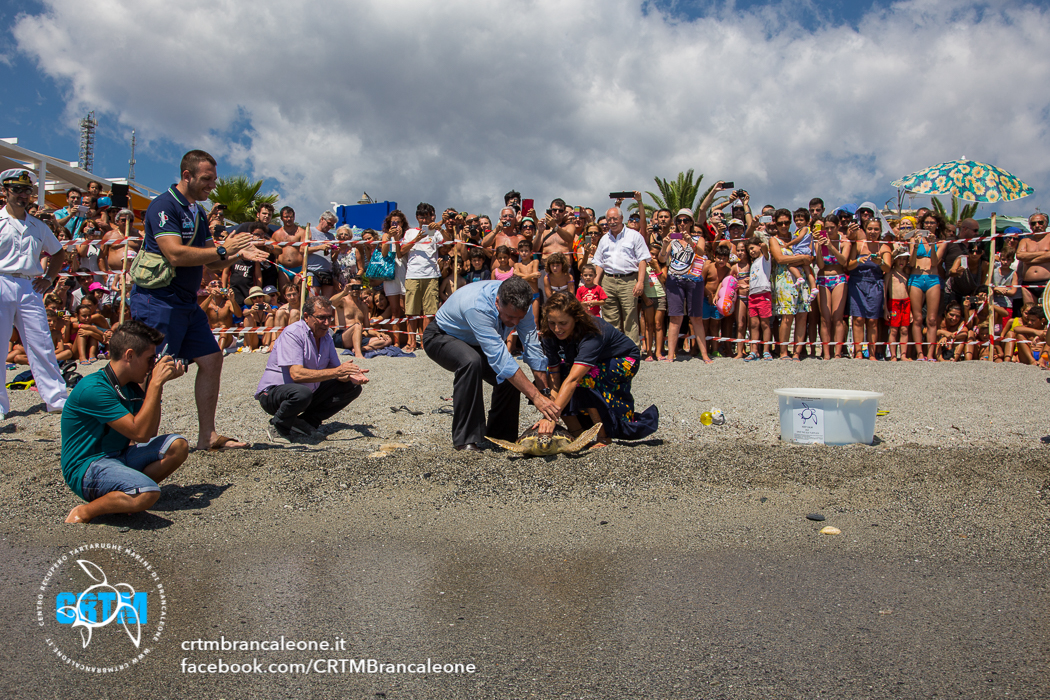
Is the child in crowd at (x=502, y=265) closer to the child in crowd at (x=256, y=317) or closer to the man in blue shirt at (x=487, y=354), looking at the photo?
the child in crowd at (x=256, y=317)

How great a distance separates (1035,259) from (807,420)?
5710mm

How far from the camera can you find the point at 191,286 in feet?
15.8

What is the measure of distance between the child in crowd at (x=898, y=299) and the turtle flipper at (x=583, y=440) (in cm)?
572

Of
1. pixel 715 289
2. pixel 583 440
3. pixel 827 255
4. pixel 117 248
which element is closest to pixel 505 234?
pixel 715 289

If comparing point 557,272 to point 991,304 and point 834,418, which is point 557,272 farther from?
point 991,304

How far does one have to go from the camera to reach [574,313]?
16.4 feet

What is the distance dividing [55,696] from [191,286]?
3.14 m

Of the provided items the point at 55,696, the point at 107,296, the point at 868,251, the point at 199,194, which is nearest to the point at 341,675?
the point at 55,696

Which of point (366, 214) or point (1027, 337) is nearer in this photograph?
point (1027, 337)

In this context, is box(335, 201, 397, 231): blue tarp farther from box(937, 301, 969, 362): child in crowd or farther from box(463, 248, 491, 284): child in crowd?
box(937, 301, 969, 362): child in crowd

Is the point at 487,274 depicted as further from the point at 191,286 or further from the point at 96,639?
the point at 96,639

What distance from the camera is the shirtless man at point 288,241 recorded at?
10602 millimetres

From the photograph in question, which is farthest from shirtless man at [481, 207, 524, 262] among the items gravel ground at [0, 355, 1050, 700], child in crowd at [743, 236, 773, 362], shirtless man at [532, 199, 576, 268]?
gravel ground at [0, 355, 1050, 700]

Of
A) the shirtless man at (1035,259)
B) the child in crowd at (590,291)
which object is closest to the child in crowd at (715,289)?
the child in crowd at (590,291)
